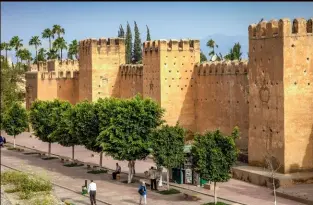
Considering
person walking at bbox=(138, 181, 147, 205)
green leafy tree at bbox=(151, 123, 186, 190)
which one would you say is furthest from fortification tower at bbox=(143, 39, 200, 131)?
person walking at bbox=(138, 181, 147, 205)

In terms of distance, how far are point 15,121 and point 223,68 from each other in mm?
18679

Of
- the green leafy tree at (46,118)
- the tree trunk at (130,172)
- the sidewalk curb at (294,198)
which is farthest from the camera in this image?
the green leafy tree at (46,118)

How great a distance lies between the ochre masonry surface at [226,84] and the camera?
30125 mm

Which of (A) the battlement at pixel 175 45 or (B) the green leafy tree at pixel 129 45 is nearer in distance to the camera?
(A) the battlement at pixel 175 45

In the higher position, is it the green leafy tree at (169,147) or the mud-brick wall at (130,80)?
the mud-brick wall at (130,80)

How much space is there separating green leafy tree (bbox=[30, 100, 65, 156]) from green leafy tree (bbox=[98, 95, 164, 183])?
9.84m

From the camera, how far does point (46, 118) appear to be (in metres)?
42.5

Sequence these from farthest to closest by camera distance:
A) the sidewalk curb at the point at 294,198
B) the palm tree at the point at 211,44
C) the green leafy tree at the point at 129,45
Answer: the palm tree at the point at 211,44 < the green leafy tree at the point at 129,45 < the sidewalk curb at the point at 294,198

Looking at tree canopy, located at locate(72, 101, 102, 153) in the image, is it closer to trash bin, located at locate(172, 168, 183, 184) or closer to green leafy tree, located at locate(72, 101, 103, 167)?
green leafy tree, located at locate(72, 101, 103, 167)

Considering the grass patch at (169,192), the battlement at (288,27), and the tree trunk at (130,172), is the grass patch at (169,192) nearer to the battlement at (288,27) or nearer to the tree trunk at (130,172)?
the tree trunk at (130,172)

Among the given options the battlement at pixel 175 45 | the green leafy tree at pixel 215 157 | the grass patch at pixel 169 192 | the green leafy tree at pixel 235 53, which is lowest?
the grass patch at pixel 169 192

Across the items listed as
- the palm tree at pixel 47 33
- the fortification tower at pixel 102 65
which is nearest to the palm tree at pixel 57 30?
the palm tree at pixel 47 33

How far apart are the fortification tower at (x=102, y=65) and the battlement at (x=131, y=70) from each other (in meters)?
0.65

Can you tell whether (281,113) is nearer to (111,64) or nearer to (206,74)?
(206,74)
